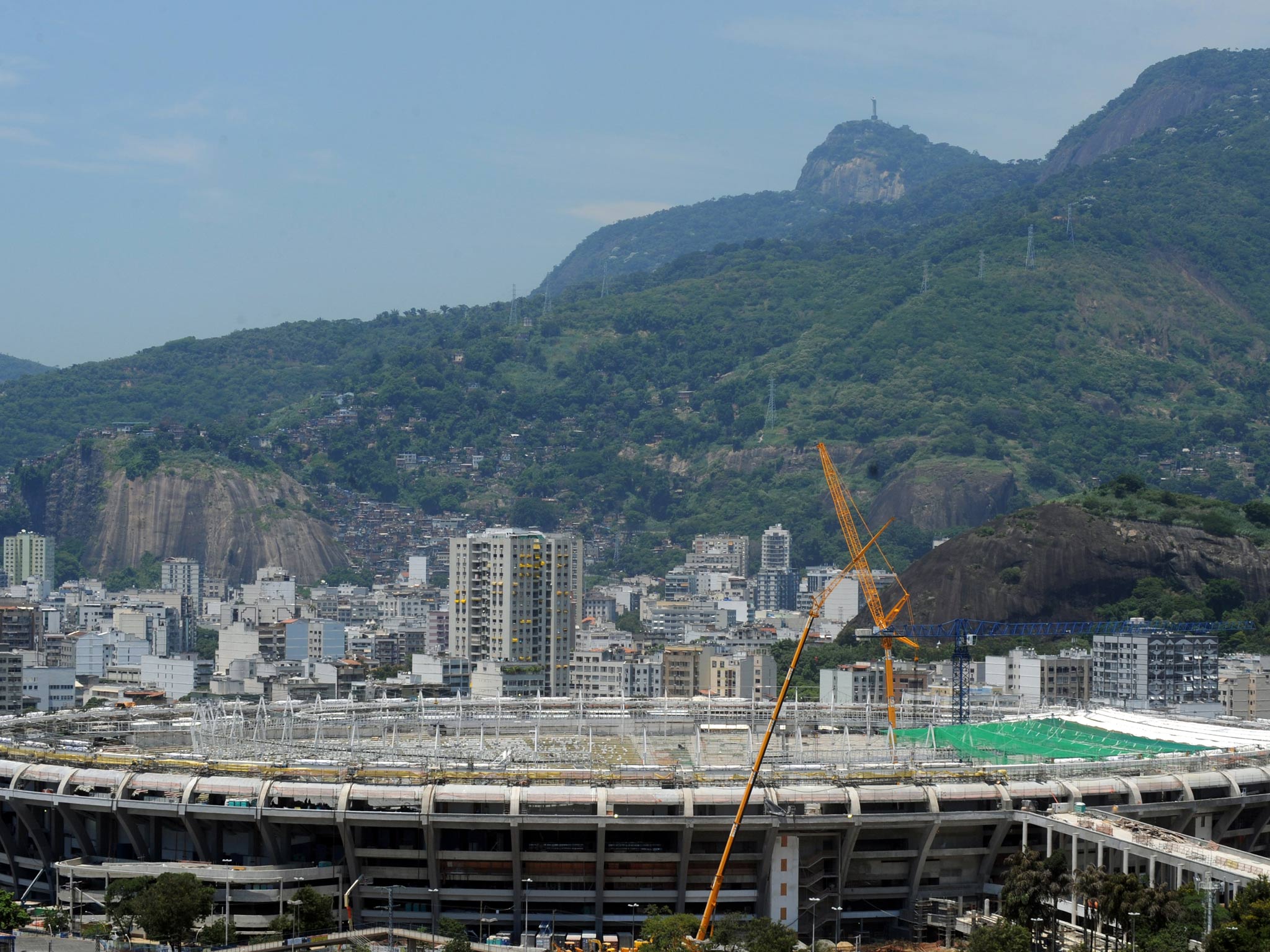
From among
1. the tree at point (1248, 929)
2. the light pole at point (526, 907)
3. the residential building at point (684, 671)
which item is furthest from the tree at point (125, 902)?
the residential building at point (684, 671)

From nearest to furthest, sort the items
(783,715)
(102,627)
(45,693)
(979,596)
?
(783,715) < (45,693) < (979,596) < (102,627)

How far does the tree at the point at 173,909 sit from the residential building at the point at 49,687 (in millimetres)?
72680

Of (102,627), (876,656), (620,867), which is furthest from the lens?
(102,627)

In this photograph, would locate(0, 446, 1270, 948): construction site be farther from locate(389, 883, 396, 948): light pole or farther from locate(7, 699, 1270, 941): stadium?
locate(389, 883, 396, 948): light pole

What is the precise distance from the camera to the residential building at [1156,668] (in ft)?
373

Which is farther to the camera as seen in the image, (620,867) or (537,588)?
(537,588)

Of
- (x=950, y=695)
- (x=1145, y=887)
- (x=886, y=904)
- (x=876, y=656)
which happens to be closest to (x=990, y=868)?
(x=886, y=904)

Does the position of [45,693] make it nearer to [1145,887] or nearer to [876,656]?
[876,656]

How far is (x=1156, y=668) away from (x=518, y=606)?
135 feet

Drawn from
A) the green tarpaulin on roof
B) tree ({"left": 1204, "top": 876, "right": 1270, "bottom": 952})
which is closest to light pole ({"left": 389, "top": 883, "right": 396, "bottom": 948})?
the green tarpaulin on roof

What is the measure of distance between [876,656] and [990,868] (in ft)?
250

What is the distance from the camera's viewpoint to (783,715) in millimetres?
78312

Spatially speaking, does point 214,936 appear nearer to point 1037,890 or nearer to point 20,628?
point 1037,890

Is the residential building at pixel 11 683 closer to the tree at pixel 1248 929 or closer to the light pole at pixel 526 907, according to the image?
the light pole at pixel 526 907
